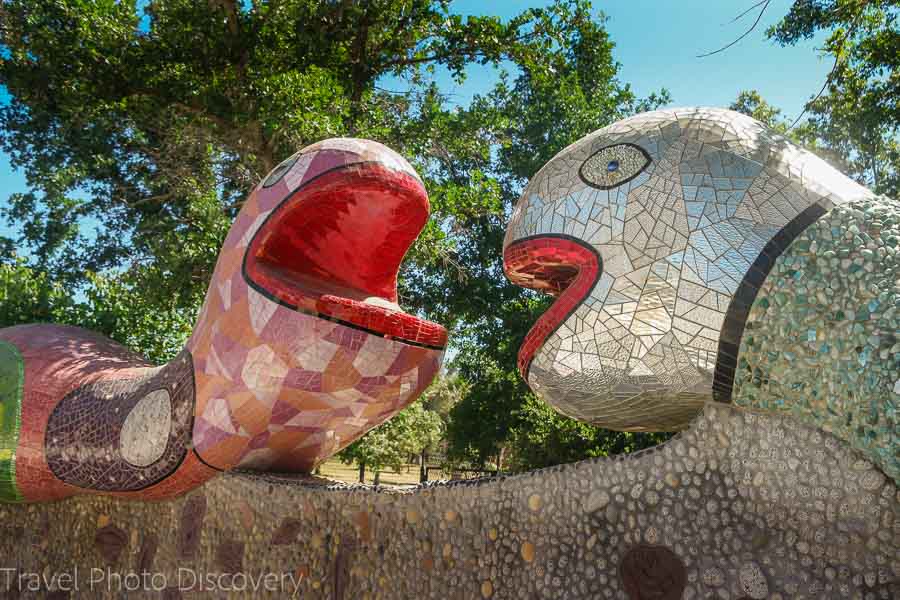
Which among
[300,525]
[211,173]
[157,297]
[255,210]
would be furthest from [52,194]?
[300,525]

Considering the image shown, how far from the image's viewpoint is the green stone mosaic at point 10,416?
5578 millimetres

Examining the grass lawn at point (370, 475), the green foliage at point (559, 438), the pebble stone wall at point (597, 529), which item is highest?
the green foliage at point (559, 438)

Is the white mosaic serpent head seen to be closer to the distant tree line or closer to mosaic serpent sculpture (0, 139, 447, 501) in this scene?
mosaic serpent sculpture (0, 139, 447, 501)

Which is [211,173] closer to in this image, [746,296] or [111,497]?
[111,497]

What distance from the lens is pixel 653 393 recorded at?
10.5 feet

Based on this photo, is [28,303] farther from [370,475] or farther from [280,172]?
[370,475]

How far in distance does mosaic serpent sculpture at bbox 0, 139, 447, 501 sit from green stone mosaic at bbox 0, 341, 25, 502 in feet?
1.62

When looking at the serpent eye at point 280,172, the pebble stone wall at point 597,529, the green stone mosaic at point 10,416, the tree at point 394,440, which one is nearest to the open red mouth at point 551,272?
the pebble stone wall at point 597,529

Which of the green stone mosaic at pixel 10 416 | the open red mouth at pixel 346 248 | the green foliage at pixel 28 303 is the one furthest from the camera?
the green foliage at pixel 28 303

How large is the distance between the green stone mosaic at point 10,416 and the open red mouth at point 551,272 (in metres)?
4.17

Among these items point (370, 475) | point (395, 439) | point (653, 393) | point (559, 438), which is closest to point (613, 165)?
point (653, 393)

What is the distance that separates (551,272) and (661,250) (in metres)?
0.69

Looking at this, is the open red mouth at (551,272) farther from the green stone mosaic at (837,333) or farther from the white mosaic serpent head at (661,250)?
the green stone mosaic at (837,333)

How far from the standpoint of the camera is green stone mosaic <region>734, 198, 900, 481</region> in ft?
8.70
